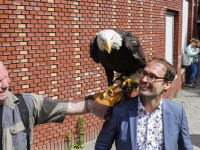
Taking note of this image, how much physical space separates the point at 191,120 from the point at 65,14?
4.51m

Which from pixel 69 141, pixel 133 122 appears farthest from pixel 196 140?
pixel 133 122

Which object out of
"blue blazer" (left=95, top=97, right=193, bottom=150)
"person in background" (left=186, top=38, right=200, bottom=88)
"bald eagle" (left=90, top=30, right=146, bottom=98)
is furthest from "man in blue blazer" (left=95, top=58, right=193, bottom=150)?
"person in background" (left=186, top=38, right=200, bottom=88)

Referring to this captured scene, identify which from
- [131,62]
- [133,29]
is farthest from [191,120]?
[131,62]

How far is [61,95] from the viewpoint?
444 centimetres

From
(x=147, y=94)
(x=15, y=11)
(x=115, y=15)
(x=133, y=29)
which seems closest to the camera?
(x=147, y=94)

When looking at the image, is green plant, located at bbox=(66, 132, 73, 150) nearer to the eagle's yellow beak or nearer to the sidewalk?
the eagle's yellow beak

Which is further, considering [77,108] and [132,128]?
[77,108]

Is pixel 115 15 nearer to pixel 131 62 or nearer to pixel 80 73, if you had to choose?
pixel 80 73

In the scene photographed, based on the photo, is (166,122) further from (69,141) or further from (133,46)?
(69,141)

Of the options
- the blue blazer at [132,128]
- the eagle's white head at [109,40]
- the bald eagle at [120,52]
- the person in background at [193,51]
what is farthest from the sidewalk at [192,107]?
the blue blazer at [132,128]

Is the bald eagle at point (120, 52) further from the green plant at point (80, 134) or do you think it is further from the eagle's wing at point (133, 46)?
the green plant at point (80, 134)

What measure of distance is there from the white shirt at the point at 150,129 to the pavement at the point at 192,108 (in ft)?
10.5

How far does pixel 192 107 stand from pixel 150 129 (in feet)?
21.4

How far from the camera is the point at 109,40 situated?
9.01 ft
